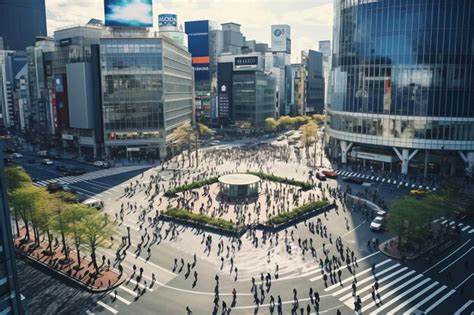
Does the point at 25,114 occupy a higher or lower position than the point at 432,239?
higher

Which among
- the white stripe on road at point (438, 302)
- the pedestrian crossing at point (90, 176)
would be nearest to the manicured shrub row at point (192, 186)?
the pedestrian crossing at point (90, 176)

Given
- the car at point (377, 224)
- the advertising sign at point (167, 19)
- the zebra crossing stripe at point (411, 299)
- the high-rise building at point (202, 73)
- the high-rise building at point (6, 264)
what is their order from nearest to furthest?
1. the high-rise building at point (6, 264)
2. the zebra crossing stripe at point (411, 299)
3. the car at point (377, 224)
4. the high-rise building at point (202, 73)
5. the advertising sign at point (167, 19)

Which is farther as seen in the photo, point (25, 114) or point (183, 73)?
point (25, 114)

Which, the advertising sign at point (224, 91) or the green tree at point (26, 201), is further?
the advertising sign at point (224, 91)

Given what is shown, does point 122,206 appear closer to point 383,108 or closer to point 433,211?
point 433,211

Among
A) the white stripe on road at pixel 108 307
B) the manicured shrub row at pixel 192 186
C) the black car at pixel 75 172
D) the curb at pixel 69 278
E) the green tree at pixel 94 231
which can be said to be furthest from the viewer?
the black car at pixel 75 172

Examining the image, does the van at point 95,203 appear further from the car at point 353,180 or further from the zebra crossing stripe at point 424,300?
the car at point 353,180

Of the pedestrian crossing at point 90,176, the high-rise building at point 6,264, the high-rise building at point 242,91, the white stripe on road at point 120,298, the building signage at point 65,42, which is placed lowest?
the white stripe on road at point 120,298

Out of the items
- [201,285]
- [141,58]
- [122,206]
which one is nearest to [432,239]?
[201,285]

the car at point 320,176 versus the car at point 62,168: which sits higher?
the car at point 62,168
